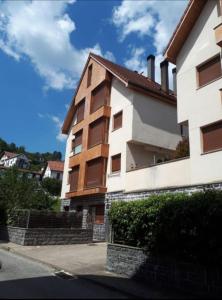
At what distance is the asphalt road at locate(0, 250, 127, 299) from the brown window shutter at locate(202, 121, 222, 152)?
31.1 ft

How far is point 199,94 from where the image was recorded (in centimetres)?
1744

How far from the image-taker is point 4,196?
75.9 ft

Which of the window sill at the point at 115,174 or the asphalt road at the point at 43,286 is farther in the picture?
the window sill at the point at 115,174

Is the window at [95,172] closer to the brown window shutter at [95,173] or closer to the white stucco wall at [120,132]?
the brown window shutter at [95,173]

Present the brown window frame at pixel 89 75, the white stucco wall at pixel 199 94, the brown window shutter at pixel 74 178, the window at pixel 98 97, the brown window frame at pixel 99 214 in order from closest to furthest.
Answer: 1. the white stucco wall at pixel 199 94
2. the brown window frame at pixel 99 214
3. the window at pixel 98 97
4. the brown window shutter at pixel 74 178
5. the brown window frame at pixel 89 75

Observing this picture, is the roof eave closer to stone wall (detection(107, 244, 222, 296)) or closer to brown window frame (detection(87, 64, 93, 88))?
brown window frame (detection(87, 64, 93, 88))

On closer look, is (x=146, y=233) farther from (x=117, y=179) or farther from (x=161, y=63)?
(x=161, y=63)

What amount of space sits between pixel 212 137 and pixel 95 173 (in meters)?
10.8

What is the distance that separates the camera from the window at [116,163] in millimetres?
22816

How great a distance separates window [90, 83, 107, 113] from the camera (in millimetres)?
25719

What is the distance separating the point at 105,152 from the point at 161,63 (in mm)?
10383

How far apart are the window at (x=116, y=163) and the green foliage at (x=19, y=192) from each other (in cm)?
625

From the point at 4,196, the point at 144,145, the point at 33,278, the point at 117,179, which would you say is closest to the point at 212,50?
the point at 144,145

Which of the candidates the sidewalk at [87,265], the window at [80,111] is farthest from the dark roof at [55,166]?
the sidewalk at [87,265]
